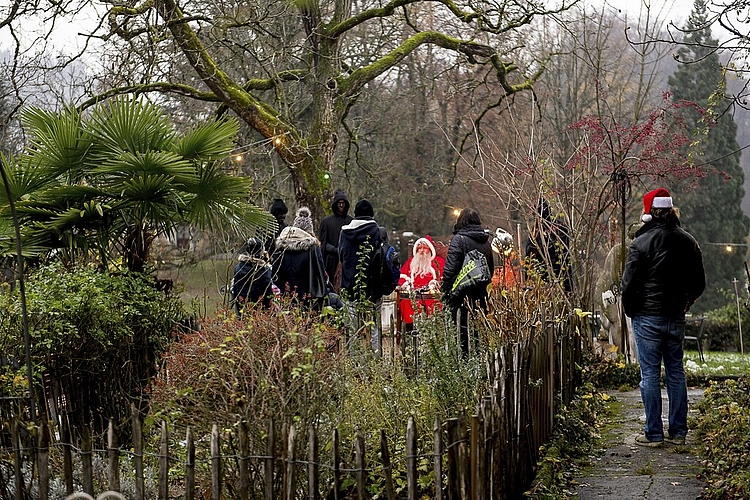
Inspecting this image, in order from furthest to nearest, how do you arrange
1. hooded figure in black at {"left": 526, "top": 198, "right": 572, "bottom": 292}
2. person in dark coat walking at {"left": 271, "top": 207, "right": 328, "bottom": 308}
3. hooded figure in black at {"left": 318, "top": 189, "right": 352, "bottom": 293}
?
hooded figure in black at {"left": 318, "top": 189, "right": 352, "bottom": 293}, hooded figure in black at {"left": 526, "top": 198, "right": 572, "bottom": 292}, person in dark coat walking at {"left": 271, "top": 207, "right": 328, "bottom": 308}

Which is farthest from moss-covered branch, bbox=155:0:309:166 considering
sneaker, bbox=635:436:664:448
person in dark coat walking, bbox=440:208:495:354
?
sneaker, bbox=635:436:664:448

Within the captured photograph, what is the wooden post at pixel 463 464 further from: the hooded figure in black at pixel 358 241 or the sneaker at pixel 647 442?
the hooded figure in black at pixel 358 241

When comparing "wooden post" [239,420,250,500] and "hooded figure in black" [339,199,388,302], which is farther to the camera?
"hooded figure in black" [339,199,388,302]

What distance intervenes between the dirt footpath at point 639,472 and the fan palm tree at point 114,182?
11.4ft

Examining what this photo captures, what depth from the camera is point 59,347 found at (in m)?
5.91

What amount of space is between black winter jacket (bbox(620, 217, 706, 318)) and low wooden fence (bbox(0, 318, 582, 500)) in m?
0.89

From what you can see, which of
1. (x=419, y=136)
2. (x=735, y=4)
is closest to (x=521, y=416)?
(x=735, y=4)

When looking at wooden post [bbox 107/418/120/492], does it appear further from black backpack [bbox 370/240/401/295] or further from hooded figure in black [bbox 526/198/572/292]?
hooded figure in black [bbox 526/198/572/292]

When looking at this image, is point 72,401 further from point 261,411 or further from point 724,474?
point 724,474

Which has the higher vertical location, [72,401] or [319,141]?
[319,141]

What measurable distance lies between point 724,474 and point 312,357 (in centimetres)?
271

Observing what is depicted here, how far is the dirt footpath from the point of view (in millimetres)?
5492

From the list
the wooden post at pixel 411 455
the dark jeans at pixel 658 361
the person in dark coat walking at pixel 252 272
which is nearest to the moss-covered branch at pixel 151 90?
the person in dark coat walking at pixel 252 272

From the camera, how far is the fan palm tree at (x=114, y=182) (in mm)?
6723
